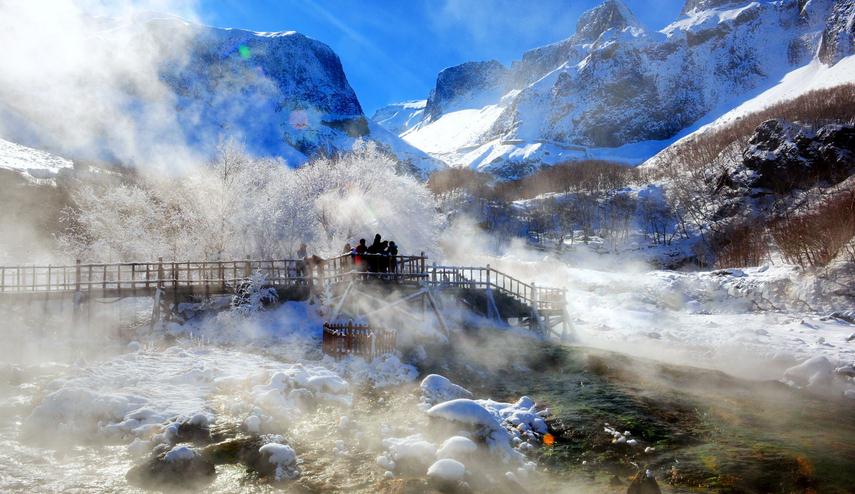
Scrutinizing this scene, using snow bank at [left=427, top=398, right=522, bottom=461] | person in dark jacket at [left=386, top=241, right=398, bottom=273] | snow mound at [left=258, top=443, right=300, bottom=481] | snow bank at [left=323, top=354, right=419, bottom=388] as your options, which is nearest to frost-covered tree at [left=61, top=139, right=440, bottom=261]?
person in dark jacket at [left=386, top=241, right=398, bottom=273]

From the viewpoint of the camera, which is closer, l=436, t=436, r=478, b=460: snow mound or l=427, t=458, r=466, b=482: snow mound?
l=427, t=458, r=466, b=482: snow mound

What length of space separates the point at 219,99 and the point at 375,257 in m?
176

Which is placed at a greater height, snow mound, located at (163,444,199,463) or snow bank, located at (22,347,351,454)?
snow bank, located at (22,347,351,454)

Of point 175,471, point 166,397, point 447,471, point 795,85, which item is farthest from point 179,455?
point 795,85

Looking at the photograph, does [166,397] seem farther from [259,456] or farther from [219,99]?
[219,99]

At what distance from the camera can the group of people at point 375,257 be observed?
68.7ft

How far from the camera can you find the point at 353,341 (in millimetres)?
16812

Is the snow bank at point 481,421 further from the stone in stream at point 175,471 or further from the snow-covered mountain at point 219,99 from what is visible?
the snow-covered mountain at point 219,99

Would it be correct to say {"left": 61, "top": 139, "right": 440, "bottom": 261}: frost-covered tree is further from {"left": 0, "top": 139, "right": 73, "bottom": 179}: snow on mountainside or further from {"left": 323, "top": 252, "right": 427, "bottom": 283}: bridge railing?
{"left": 0, "top": 139, "right": 73, "bottom": 179}: snow on mountainside

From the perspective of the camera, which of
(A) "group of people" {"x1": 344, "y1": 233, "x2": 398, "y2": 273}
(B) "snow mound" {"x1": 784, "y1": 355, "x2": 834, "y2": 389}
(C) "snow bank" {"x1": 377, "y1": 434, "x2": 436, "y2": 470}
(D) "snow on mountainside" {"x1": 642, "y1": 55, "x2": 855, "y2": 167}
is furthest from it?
(D) "snow on mountainside" {"x1": 642, "y1": 55, "x2": 855, "y2": 167}

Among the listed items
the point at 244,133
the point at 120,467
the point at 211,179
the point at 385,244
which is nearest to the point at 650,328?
the point at 385,244

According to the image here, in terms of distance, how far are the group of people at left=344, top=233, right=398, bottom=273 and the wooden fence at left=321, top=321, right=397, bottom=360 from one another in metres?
4.37

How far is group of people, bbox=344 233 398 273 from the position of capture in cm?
2094

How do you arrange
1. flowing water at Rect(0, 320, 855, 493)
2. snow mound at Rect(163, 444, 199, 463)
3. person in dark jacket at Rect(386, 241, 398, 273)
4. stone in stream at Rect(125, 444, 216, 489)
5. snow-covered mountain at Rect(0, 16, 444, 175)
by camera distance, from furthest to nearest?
snow-covered mountain at Rect(0, 16, 444, 175)
person in dark jacket at Rect(386, 241, 398, 273)
flowing water at Rect(0, 320, 855, 493)
snow mound at Rect(163, 444, 199, 463)
stone in stream at Rect(125, 444, 216, 489)
